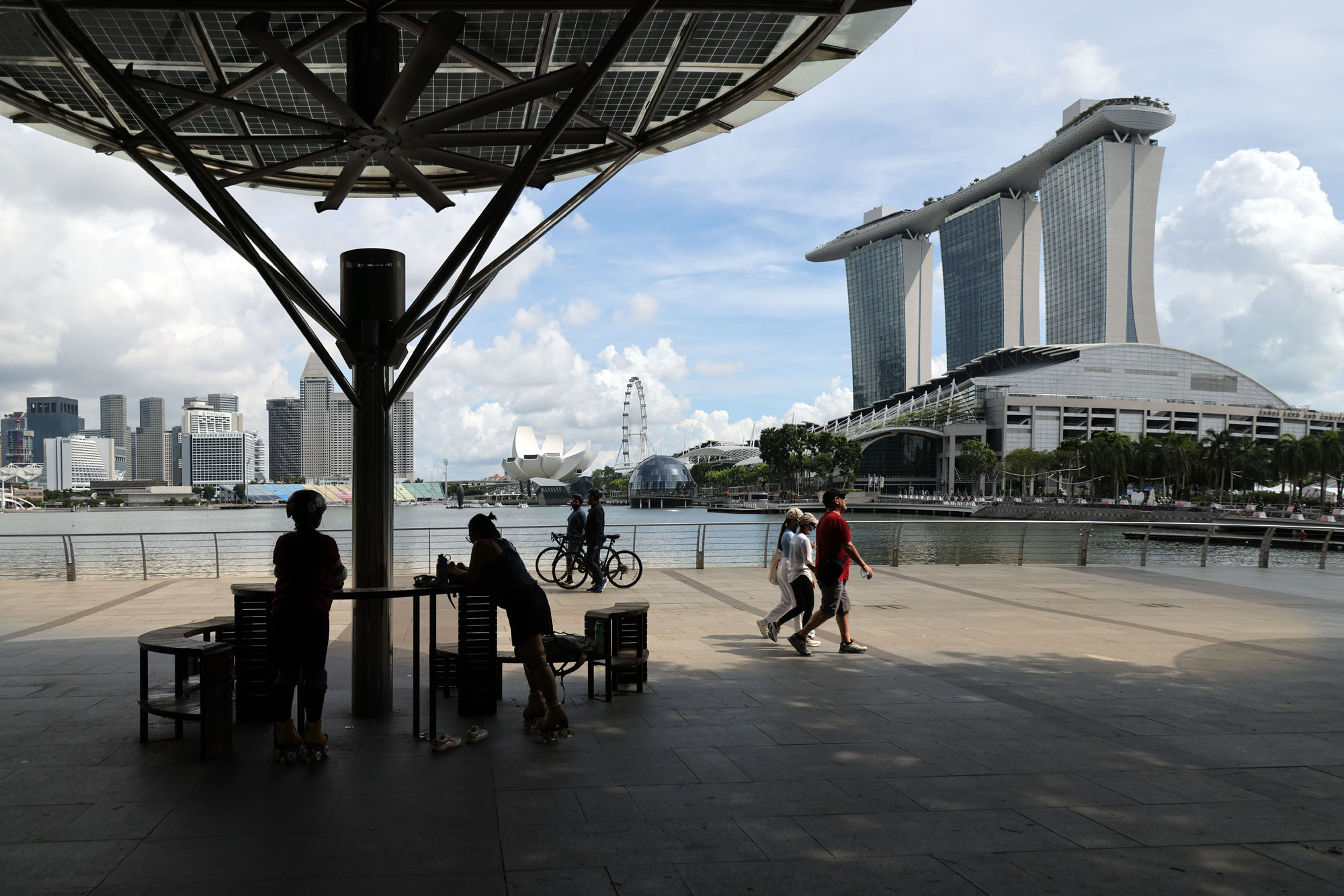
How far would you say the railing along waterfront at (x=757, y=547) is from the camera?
60.0ft

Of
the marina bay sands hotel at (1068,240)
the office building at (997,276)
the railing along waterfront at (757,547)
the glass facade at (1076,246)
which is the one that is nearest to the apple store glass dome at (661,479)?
the railing along waterfront at (757,547)

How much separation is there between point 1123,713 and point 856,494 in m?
114

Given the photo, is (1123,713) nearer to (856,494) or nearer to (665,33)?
(665,33)

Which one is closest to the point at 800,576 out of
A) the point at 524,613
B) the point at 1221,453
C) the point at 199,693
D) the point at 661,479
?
the point at 524,613

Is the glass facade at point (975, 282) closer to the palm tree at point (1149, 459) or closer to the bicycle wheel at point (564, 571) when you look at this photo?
the palm tree at point (1149, 459)

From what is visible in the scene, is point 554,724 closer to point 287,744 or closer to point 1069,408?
point 287,744

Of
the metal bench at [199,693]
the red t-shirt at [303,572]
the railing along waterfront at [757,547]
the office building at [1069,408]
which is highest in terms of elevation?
the office building at [1069,408]

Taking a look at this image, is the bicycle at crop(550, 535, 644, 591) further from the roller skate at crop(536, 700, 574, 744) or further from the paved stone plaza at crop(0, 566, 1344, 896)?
the roller skate at crop(536, 700, 574, 744)

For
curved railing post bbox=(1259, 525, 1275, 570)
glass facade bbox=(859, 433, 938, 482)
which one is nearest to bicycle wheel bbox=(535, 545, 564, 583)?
curved railing post bbox=(1259, 525, 1275, 570)

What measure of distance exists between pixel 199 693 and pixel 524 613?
7.14 feet

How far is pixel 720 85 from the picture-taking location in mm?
8945

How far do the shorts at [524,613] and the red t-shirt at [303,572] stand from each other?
1138 mm

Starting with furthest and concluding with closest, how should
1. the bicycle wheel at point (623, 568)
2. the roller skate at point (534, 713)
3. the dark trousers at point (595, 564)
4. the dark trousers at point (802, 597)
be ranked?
the bicycle wheel at point (623, 568) → the dark trousers at point (595, 564) → the dark trousers at point (802, 597) → the roller skate at point (534, 713)

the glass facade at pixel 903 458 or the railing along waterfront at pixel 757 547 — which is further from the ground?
the glass facade at pixel 903 458
